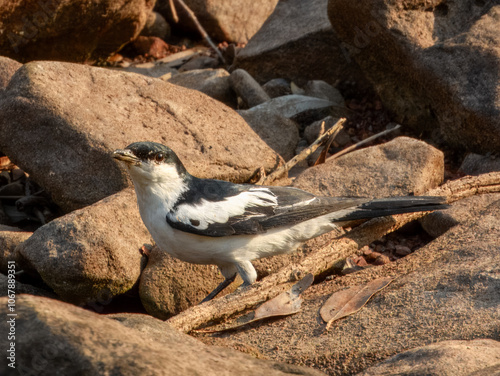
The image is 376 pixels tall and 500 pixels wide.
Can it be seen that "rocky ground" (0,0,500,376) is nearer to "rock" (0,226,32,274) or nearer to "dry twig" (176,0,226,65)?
"rock" (0,226,32,274)

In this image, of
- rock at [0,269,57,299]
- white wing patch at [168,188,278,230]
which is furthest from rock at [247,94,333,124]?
rock at [0,269,57,299]

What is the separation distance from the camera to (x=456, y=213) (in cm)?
508

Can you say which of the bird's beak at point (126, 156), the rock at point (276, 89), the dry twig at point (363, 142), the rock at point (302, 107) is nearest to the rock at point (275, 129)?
the rock at point (302, 107)

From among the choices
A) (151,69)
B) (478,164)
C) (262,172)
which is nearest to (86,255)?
(262,172)

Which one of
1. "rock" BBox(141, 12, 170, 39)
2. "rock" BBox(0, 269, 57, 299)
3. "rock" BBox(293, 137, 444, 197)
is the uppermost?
"rock" BBox(141, 12, 170, 39)

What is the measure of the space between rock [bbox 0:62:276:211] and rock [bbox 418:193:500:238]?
1.57 m

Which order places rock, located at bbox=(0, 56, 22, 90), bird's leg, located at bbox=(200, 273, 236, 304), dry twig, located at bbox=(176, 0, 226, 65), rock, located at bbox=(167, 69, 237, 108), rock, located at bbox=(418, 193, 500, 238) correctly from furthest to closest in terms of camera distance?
dry twig, located at bbox=(176, 0, 226, 65), rock, located at bbox=(167, 69, 237, 108), rock, located at bbox=(0, 56, 22, 90), rock, located at bbox=(418, 193, 500, 238), bird's leg, located at bbox=(200, 273, 236, 304)

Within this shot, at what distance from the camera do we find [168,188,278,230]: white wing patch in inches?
167

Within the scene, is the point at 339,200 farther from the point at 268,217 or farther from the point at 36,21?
the point at 36,21

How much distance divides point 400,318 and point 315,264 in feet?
2.77

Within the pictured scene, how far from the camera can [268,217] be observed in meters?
4.49

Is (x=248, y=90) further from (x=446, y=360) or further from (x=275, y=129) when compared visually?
(x=446, y=360)

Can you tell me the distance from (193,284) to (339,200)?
4.07ft

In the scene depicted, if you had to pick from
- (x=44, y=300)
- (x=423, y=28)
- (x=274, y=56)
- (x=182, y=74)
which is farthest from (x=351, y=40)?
(x=44, y=300)
